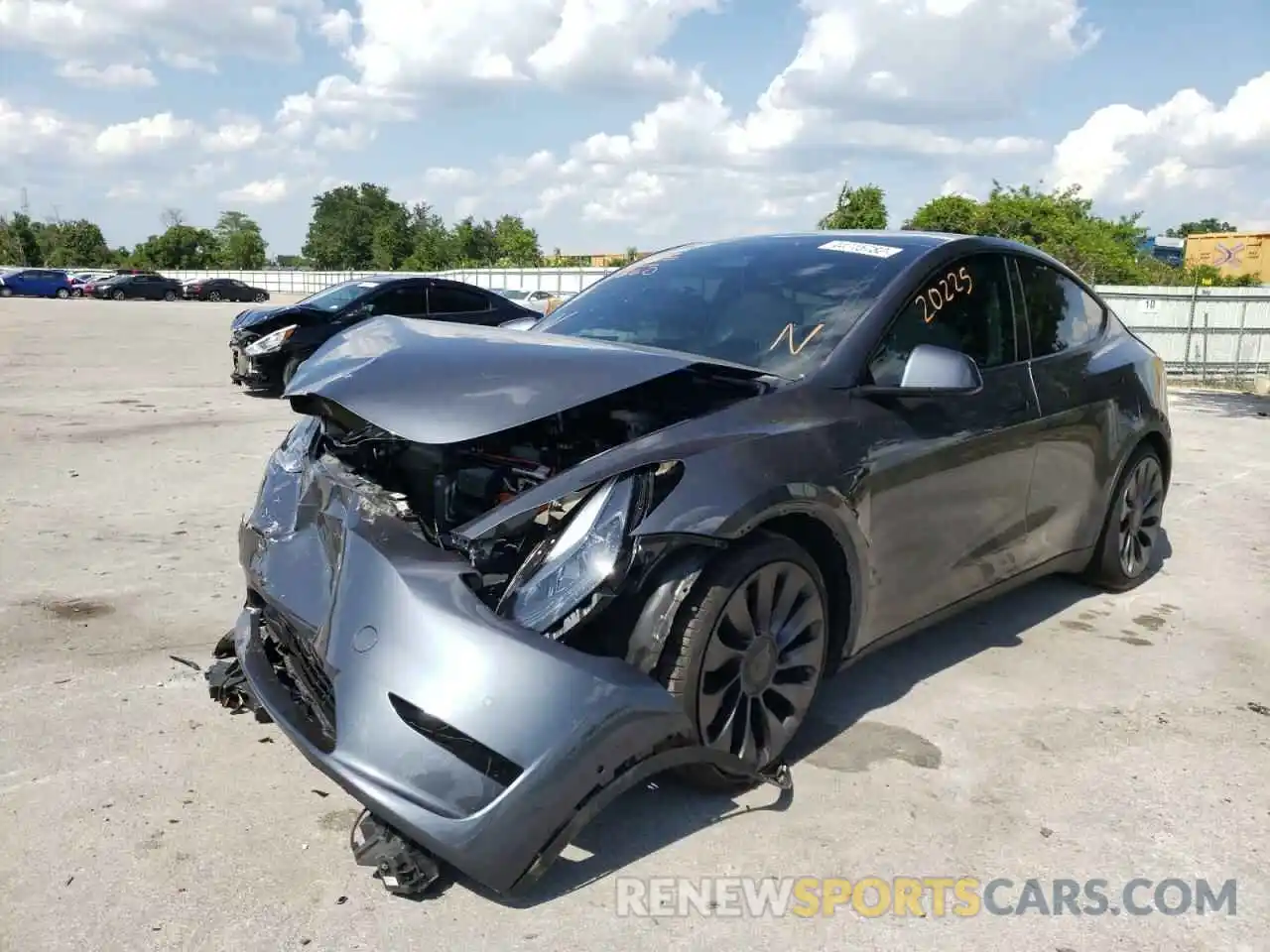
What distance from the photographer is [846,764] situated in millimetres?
3301

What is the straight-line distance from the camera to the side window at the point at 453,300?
Answer: 44.1 feet

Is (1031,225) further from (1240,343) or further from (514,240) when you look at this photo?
(514,240)

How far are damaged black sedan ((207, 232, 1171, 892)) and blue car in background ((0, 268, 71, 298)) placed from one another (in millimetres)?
51701

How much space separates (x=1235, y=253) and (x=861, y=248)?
5173 cm

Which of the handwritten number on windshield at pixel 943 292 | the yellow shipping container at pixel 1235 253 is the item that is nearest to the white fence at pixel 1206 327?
the handwritten number on windshield at pixel 943 292

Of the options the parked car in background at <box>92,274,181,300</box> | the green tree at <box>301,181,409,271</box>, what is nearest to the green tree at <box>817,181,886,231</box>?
the parked car in background at <box>92,274,181,300</box>

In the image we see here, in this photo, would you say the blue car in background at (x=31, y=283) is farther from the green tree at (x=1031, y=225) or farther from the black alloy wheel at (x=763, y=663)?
the black alloy wheel at (x=763, y=663)

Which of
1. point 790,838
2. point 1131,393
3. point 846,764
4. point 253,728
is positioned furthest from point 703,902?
point 1131,393

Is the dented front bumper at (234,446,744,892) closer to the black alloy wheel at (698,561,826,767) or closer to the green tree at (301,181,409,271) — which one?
the black alloy wheel at (698,561,826,767)

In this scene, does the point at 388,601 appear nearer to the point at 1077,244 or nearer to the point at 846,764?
the point at 846,764

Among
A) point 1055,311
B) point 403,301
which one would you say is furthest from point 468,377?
point 403,301

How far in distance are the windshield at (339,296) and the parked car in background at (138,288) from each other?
1553 inches

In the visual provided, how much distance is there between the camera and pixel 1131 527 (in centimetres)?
513

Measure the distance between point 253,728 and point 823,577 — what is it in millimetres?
1913
